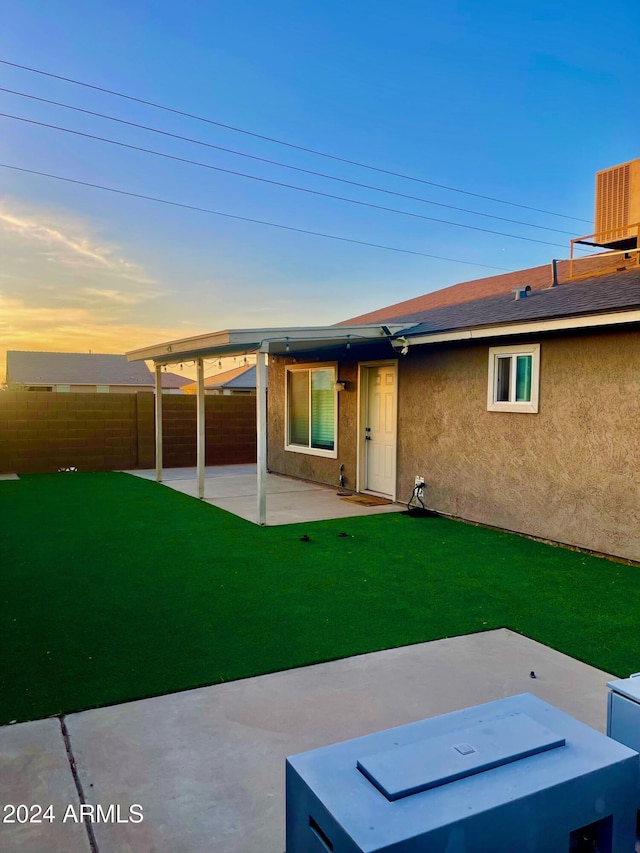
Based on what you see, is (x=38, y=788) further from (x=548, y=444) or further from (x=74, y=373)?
(x=74, y=373)

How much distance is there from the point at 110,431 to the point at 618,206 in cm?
1086

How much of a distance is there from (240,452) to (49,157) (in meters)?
7.48

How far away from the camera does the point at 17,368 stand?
3222 cm

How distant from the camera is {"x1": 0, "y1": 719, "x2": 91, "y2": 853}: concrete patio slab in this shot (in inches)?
84.2

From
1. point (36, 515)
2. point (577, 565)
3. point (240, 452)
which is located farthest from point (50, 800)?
point (240, 452)

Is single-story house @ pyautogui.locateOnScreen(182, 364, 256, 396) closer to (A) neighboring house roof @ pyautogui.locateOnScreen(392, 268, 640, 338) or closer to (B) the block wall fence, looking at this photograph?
(B) the block wall fence

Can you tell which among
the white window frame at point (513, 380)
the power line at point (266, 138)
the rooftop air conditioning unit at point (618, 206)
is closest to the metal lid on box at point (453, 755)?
the white window frame at point (513, 380)

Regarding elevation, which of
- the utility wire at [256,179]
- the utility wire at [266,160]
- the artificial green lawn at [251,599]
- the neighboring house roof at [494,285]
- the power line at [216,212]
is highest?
the utility wire at [266,160]

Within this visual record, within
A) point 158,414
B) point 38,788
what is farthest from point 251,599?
point 158,414

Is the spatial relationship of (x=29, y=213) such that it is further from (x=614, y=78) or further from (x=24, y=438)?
(x=614, y=78)

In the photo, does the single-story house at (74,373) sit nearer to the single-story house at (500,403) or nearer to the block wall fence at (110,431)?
the block wall fence at (110,431)

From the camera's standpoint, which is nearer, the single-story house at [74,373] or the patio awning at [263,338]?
the patio awning at [263,338]

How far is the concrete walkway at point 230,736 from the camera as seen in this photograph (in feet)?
7.21

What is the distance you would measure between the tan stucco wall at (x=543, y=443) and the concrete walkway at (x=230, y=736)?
286 cm
